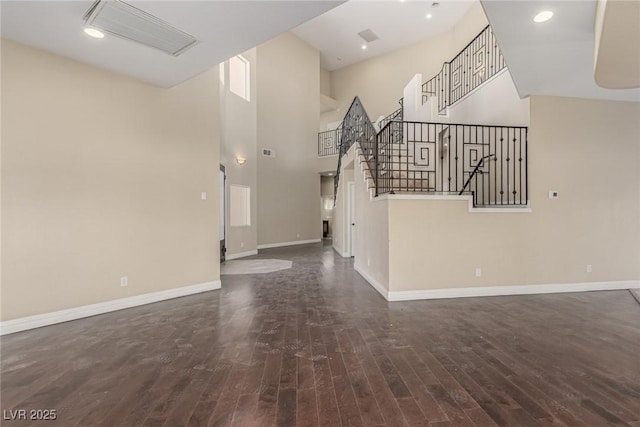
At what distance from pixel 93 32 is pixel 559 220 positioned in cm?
647

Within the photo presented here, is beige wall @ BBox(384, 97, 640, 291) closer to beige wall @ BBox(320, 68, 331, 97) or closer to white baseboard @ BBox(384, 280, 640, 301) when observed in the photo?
white baseboard @ BBox(384, 280, 640, 301)

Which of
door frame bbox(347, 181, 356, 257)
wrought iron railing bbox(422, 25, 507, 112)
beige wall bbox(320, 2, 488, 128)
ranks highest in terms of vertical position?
beige wall bbox(320, 2, 488, 128)

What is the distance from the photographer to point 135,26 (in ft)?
8.77

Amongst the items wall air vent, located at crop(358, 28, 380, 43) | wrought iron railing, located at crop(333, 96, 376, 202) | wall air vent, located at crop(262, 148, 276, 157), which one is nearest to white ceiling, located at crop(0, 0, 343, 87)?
wrought iron railing, located at crop(333, 96, 376, 202)

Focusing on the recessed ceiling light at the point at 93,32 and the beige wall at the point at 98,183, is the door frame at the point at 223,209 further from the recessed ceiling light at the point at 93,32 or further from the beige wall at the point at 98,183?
the recessed ceiling light at the point at 93,32

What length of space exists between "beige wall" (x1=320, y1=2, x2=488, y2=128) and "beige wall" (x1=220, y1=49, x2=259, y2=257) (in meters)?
5.33

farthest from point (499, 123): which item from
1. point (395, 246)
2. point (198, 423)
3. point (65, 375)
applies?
point (65, 375)

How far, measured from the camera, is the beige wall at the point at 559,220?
423 cm

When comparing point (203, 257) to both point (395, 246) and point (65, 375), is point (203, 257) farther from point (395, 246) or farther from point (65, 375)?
point (395, 246)

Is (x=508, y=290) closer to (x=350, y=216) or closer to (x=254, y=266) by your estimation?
(x=350, y=216)

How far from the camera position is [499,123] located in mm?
5266

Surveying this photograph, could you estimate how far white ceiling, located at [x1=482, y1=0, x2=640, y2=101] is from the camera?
8.63 ft

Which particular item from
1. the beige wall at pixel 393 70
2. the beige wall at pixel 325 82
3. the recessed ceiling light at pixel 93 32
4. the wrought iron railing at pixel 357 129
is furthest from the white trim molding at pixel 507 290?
the beige wall at pixel 325 82

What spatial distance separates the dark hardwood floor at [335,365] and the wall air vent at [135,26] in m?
2.96
